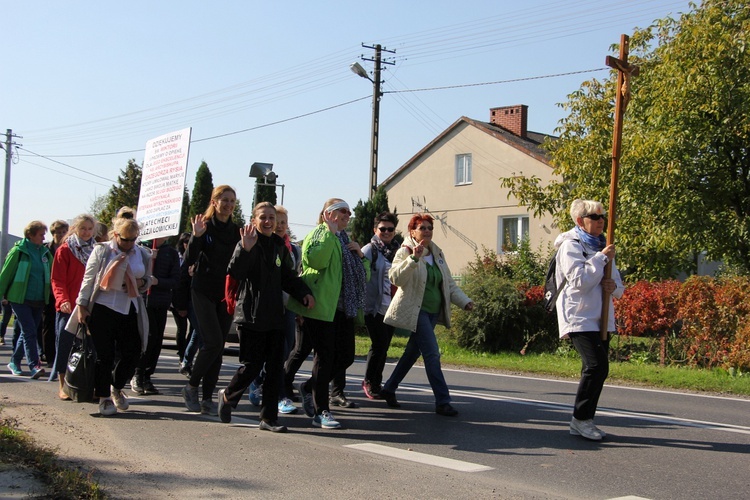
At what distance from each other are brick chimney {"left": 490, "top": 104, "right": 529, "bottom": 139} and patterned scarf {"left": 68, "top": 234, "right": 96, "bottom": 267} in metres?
32.1

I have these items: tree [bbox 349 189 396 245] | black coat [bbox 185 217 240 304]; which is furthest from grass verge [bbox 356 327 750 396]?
tree [bbox 349 189 396 245]

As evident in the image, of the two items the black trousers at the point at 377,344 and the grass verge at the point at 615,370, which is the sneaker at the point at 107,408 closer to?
the black trousers at the point at 377,344

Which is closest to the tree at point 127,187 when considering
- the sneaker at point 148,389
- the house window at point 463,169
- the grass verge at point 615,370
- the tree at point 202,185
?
the tree at point 202,185

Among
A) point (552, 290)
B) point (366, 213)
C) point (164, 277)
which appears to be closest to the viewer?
point (552, 290)

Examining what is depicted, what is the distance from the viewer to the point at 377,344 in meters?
8.95

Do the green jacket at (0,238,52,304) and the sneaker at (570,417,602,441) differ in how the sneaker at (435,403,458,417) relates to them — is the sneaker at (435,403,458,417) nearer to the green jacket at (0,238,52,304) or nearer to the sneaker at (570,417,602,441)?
the sneaker at (570,417,602,441)

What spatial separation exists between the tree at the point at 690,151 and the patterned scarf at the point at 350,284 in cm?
1108

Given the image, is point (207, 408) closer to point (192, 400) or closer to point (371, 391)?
point (192, 400)

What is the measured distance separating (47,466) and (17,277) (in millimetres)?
6125

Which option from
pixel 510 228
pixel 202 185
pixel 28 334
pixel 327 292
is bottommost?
pixel 28 334

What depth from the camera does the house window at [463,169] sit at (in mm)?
37969

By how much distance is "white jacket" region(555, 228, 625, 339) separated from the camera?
6719mm

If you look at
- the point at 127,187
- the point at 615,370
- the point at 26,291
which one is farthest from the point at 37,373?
the point at 127,187

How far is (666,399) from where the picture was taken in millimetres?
9820
